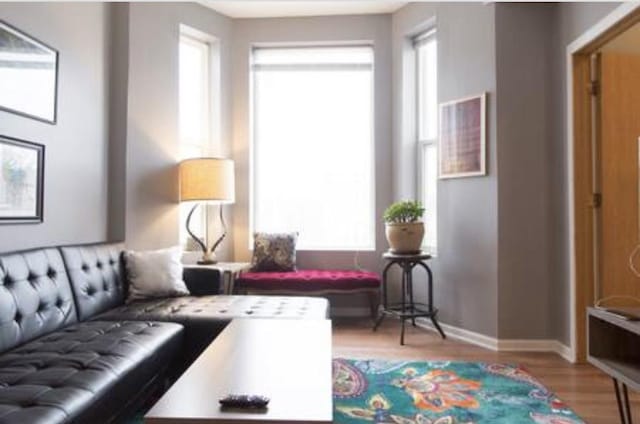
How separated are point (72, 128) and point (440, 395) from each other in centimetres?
274

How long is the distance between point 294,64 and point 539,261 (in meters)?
2.92

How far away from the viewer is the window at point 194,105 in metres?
4.12

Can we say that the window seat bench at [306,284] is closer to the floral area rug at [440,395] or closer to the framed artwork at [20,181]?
the floral area rug at [440,395]

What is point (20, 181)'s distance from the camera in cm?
250

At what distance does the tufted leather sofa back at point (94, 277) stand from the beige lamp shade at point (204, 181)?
78cm

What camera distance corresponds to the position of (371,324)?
410 centimetres

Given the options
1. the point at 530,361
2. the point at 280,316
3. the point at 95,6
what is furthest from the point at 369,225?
the point at 95,6

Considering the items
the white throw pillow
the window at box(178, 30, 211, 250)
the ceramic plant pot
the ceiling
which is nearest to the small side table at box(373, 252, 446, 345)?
the ceramic plant pot

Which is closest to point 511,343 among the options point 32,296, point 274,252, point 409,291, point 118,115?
point 409,291

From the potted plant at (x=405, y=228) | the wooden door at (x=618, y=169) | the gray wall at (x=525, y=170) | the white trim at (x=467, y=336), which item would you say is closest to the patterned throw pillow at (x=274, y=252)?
the potted plant at (x=405, y=228)

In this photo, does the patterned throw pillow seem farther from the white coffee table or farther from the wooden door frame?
the wooden door frame

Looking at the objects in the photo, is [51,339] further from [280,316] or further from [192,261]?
[192,261]

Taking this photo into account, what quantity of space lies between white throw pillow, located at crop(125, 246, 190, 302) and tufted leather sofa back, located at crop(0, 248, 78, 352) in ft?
1.69

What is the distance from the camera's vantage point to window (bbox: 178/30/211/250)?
412cm
